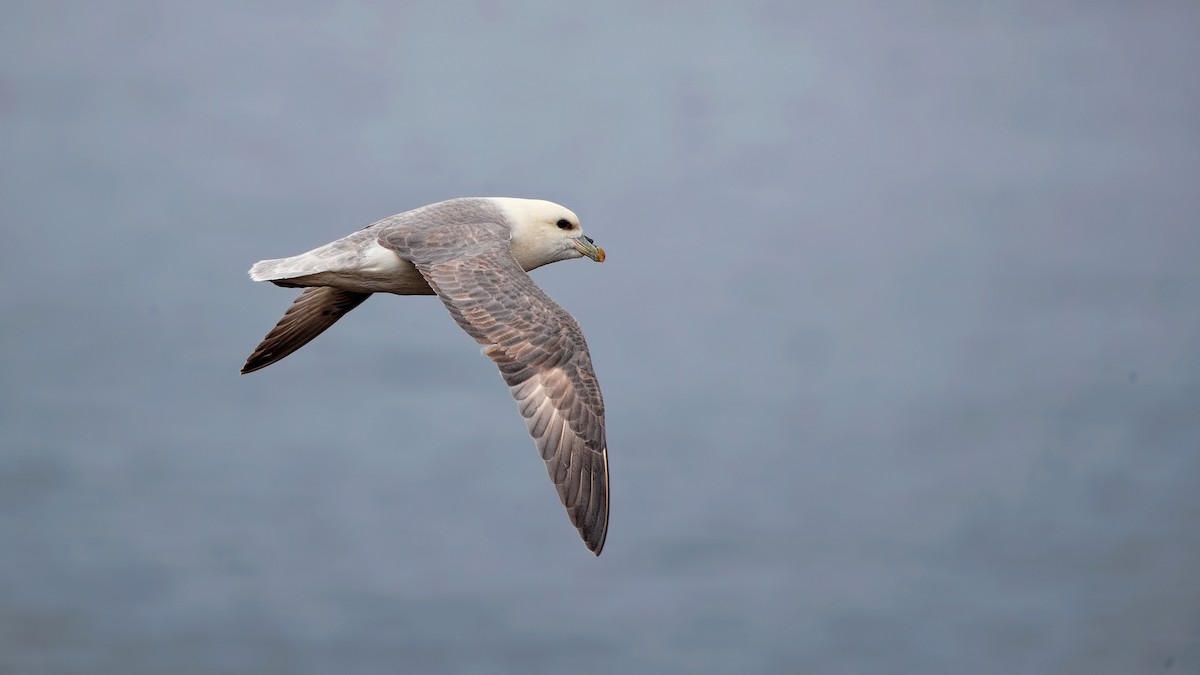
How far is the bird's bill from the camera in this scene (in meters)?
14.3

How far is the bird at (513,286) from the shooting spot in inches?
470

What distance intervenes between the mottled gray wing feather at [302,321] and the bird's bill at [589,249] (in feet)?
7.63

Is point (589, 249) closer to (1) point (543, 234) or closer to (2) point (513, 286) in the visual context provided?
(1) point (543, 234)

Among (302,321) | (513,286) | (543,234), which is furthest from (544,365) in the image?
(302,321)

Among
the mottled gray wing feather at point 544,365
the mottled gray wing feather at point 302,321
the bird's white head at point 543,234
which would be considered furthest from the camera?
the mottled gray wing feather at point 302,321

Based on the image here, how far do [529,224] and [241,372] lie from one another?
2.97 m

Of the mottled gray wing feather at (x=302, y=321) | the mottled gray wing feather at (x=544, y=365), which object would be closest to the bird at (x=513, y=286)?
the mottled gray wing feather at (x=544, y=365)

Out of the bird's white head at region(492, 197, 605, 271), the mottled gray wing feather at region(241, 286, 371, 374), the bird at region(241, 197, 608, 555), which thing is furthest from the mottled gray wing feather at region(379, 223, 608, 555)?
the mottled gray wing feather at region(241, 286, 371, 374)

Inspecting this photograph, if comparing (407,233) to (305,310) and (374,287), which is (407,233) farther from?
(305,310)

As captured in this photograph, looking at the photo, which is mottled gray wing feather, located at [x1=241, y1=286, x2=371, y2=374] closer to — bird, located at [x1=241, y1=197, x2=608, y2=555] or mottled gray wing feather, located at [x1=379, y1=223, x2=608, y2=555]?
bird, located at [x1=241, y1=197, x2=608, y2=555]

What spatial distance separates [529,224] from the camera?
14062 millimetres

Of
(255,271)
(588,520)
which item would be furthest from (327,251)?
(588,520)

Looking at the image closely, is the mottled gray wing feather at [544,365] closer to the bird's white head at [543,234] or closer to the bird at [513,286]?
the bird at [513,286]

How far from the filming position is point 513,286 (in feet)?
40.9
